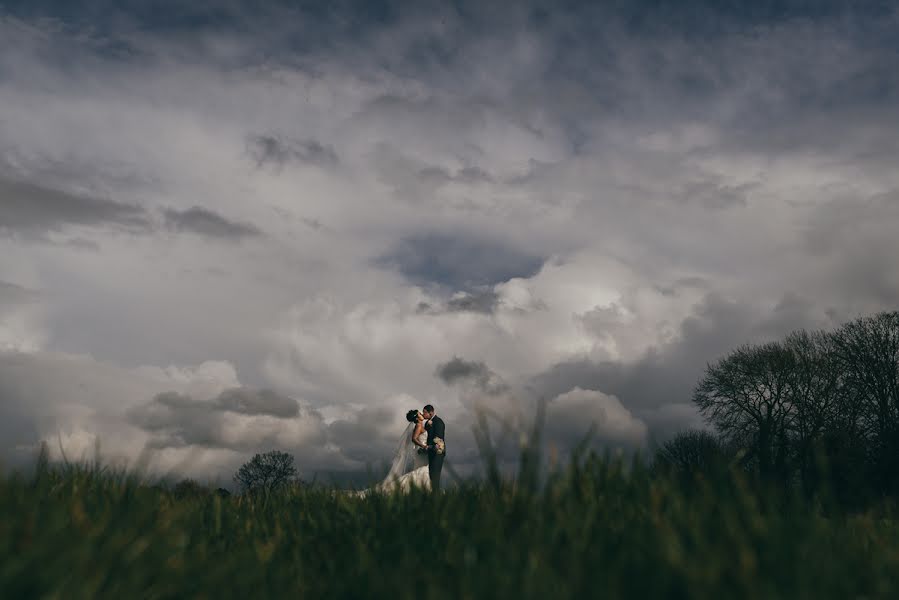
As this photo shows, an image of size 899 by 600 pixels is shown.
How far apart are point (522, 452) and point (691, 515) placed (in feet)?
3.55

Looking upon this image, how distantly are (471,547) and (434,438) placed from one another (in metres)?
13.6

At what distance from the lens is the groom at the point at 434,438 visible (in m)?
17.3

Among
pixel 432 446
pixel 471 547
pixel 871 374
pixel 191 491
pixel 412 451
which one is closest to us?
pixel 471 547

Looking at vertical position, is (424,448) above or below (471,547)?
above

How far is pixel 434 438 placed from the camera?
17359mm

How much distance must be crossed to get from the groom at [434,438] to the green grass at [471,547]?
1156 centimetres

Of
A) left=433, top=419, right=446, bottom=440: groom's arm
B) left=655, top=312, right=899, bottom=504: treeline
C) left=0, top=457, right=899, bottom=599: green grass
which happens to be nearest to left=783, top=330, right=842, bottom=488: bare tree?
left=655, top=312, right=899, bottom=504: treeline

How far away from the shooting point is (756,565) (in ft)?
10.0

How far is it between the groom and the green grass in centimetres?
1156

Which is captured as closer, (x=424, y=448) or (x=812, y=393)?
(x=424, y=448)

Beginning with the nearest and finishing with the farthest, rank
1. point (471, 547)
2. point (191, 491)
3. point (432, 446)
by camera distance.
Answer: point (471, 547) < point (191, 491) < point (432, 446)

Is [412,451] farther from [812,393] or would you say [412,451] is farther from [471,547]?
[812,393]

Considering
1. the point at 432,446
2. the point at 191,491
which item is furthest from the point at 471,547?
the point at 432,446

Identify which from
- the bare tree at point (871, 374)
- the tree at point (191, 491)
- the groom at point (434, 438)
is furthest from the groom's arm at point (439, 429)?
the bare tree at point (871, 374)
